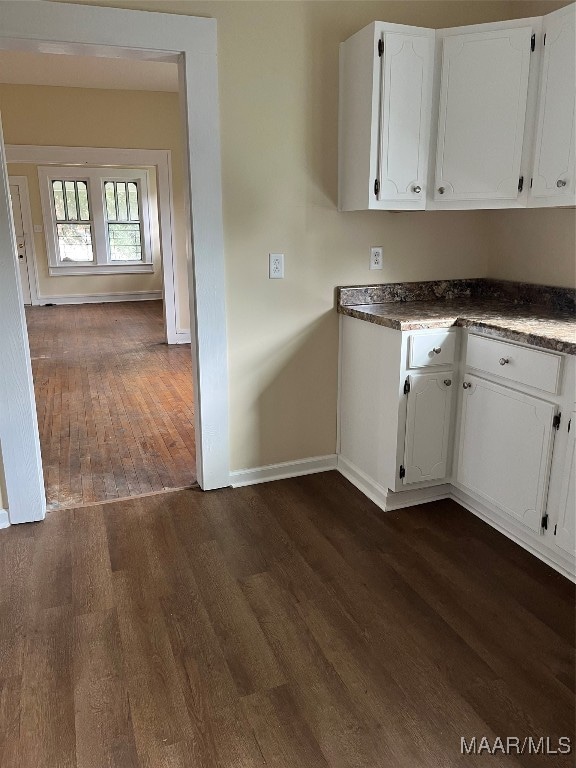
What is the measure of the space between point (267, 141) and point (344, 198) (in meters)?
0.45

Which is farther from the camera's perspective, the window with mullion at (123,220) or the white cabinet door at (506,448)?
the window with mullion at (123,220)

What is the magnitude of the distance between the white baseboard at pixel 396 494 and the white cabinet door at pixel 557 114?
140cm

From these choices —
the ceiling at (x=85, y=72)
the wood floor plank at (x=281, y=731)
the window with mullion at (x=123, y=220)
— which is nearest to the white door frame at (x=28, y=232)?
the window with mullion at (x=123, y=220)

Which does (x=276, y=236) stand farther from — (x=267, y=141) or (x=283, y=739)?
(x=283, y=739)

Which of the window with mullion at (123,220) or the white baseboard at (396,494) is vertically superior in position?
the window with mullion at (123,220)

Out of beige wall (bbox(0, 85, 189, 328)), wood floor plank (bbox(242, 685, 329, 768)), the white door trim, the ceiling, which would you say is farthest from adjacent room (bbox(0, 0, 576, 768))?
beige wall (bbox(0, 85, 189, 328))

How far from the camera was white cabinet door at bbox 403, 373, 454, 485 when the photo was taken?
8.61 feet

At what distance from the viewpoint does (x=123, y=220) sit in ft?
33.6

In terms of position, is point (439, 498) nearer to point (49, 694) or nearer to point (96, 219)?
point (49, 694)

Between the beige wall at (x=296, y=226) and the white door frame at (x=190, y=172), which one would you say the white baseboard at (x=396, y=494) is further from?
the white door frame at (x=190, y=172)

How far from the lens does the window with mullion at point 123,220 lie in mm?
10102

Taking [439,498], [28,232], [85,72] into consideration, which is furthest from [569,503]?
[28,232]

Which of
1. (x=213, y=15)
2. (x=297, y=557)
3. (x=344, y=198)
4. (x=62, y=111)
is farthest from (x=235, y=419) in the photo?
(x=62, y=111)

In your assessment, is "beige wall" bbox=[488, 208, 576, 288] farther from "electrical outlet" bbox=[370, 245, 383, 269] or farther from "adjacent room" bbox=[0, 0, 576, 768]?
"electrical outlet" bbox=[370, 245, 383, 269]
